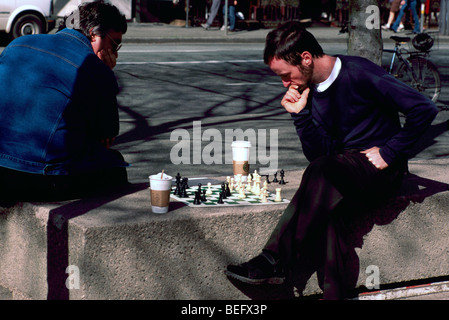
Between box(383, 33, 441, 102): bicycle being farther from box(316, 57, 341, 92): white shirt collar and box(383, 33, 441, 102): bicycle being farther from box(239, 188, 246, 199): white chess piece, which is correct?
box(239, 188, 246, 199): white chess piece

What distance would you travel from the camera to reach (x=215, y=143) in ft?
27.4

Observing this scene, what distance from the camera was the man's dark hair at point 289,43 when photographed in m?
3.93

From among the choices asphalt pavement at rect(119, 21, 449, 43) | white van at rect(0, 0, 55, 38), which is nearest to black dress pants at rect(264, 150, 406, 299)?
asphalt pavement at rect(119, 21, 449, 43)

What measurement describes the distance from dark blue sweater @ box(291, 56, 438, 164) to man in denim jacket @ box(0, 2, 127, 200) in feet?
3.59

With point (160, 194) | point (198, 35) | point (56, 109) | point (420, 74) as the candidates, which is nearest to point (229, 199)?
point (160, 194)

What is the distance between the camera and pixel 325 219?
375 centimetres

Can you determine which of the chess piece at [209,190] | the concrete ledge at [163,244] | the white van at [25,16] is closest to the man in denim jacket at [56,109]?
the concrete ledge at [163,244]

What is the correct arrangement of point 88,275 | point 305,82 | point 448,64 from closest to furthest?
point 88,275
point 305,82
point 448,64

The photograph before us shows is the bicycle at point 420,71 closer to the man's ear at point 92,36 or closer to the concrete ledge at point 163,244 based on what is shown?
the concrete ledge at point 163,244

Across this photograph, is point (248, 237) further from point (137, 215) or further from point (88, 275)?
point (88, 275)

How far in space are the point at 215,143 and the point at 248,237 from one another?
4.52 m

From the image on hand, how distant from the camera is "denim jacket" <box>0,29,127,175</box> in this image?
3816mm

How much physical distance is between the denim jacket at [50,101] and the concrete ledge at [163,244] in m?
0.25
